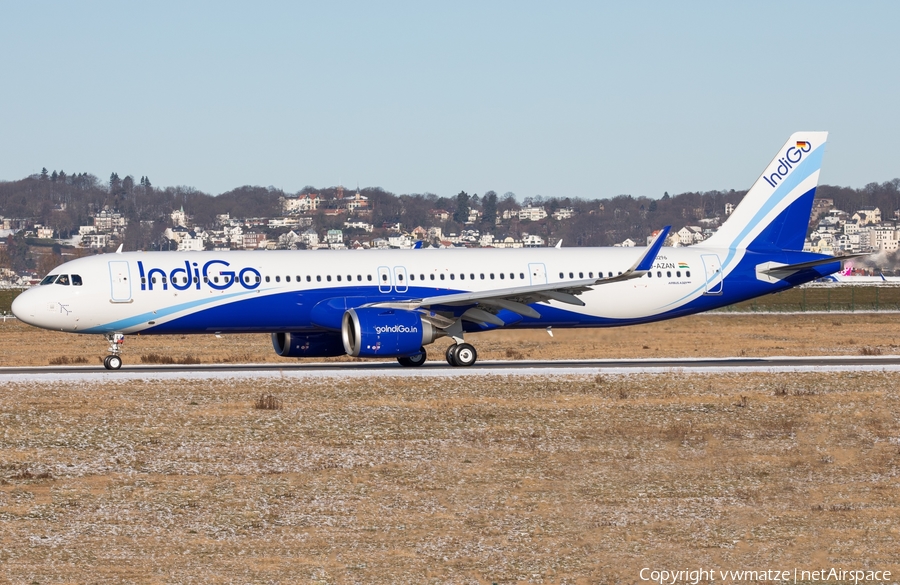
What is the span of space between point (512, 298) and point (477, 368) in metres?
2.15

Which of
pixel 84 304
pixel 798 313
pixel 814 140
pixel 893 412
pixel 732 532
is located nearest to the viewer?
pixel 732 532

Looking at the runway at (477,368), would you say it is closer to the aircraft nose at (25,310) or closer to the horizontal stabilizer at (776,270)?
the aircraft nose at (25,310)

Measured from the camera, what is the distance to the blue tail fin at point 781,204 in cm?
3766

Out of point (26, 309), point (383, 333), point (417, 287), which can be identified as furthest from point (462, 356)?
point (26, 309)

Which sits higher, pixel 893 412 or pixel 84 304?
pixel 84 304

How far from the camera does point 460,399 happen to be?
2534cm

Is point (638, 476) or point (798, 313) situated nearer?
point (638, 476)

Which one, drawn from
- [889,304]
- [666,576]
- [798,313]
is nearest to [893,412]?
[666,576]

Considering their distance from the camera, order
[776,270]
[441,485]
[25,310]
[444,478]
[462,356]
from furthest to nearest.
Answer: [776,270] → [462,356] → [25,310] → [444,478] → [441,485]

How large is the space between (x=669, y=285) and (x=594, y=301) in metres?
2.51

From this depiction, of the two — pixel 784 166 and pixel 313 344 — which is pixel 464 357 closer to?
pixel 313 344

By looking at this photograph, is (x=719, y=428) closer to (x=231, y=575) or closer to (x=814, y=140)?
(x=231, y=575)

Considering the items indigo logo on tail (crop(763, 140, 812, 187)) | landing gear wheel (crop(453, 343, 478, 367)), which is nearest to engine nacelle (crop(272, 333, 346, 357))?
landing gear wheel (crop(453, 343, 478, 367))

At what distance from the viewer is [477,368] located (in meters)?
32.9
